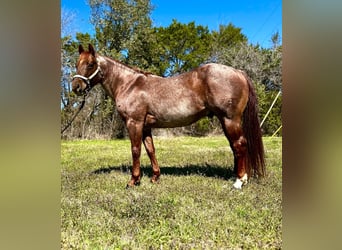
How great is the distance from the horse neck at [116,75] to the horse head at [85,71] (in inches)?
6.2

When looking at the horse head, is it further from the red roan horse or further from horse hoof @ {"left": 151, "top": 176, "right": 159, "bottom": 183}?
horse hoof @ {"left": 151, "top": 176, "right": 159, "bottom": 183}

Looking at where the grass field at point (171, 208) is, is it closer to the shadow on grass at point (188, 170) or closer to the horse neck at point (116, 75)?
the shadow on grass at point (188, 170)

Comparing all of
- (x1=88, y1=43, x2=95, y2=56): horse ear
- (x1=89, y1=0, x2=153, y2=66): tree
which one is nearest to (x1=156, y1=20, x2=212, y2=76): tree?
(x1=89, y1=0, x2=153, y2=66): tree

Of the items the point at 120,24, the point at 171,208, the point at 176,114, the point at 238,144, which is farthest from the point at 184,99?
the point at 120,24

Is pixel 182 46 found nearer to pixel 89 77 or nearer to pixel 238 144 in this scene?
pixel 89 77

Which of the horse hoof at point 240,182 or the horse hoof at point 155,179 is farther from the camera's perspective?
the horse hoof at point 155,179

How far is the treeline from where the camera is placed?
3.55 meters

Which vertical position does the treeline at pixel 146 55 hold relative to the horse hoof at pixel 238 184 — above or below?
above

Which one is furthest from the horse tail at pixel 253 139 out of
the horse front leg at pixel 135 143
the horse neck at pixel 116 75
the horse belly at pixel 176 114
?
the horse neck at pixel 116 75

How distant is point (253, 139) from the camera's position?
2.81 meters

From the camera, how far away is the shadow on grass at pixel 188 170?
134 inches

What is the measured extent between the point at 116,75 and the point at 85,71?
36 centimetres
